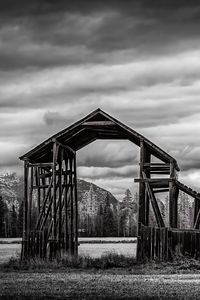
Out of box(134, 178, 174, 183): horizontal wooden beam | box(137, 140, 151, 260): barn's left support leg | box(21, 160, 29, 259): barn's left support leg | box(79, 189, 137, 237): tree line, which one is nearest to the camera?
box(134, 178, 174, 183): horizontal wooden beam

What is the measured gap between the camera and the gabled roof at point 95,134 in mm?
32312

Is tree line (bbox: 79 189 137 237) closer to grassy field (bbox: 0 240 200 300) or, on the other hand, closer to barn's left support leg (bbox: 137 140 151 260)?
barn's left support leg (bbox: 137 140 151 260)

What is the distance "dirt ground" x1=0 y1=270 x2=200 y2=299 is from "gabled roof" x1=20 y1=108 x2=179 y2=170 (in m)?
7.52

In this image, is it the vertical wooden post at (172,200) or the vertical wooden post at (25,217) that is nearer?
the vertical wooden post at (172,200)

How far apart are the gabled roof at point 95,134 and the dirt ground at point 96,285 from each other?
7516 millimetres

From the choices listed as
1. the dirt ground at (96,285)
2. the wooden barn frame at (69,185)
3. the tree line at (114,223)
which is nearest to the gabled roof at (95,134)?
the wooden barn frame at (69,185)

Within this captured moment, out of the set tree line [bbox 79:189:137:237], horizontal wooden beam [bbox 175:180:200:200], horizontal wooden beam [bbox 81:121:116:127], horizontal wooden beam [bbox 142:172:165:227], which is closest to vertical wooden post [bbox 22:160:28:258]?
horizontal wooden beam [bbox 81:121:116:127]

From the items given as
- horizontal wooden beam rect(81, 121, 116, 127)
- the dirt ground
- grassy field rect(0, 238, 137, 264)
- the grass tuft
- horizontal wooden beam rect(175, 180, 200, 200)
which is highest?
horizontal wooden beam rect(81, 121, 116, 127)

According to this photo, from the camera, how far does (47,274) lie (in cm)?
2605

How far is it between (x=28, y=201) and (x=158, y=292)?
17.9 metres

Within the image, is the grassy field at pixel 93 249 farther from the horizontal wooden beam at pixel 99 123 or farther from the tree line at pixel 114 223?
the tree line at pixel 114 223

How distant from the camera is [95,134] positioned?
35812mm

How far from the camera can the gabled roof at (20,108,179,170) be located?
32.3 m

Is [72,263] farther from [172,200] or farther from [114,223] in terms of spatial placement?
[114,223]
